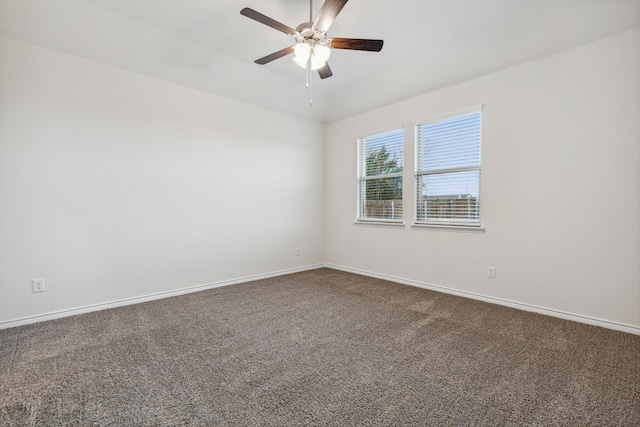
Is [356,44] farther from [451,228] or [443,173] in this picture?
[451,228]

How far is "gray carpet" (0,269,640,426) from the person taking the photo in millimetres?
1521

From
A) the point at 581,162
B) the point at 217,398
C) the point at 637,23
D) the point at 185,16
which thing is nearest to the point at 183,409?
the point at 217,398

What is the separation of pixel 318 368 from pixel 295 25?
3.12 metres

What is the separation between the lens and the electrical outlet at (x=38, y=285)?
271cm

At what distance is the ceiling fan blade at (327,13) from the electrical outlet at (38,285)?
3370 millimetres

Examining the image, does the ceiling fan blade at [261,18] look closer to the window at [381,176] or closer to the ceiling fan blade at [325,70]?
the ceiling fan blade at [325,70]

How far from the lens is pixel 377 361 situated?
204 cm

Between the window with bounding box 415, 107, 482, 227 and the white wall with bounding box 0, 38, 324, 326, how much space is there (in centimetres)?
211

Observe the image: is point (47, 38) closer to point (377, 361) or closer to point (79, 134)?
point (79, 134)

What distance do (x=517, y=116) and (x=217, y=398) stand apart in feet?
12.0

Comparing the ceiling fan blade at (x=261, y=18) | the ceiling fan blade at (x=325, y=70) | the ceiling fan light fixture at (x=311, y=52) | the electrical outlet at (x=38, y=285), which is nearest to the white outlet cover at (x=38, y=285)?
the electrical outlet at (x=38, y=285)

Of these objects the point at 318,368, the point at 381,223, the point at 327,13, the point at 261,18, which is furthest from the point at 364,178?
the point at 318,368

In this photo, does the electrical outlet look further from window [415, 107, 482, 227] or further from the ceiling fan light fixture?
window [415, 107, 482, 227]

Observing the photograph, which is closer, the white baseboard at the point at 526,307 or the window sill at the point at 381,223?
the white baseboard at the point at 526,307
